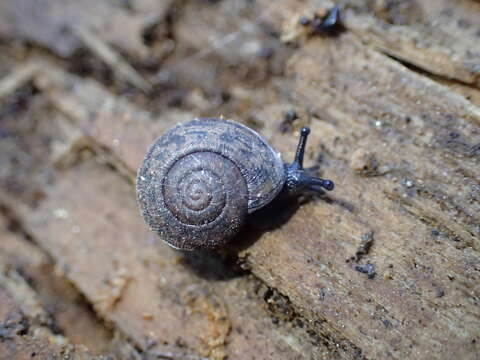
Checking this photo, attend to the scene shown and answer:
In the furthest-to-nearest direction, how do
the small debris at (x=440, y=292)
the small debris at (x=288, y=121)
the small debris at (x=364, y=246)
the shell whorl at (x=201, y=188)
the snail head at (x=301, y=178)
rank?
the small debris at (x=288, y=121) → the snail head at (x=301, y=178) → the small debris at (x=364, y=246) → the shell whorl at (x=201, y=188) → the small debris at (x=440, y=292)

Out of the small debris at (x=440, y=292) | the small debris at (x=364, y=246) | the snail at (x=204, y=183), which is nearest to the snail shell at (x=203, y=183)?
the snail at (x=204, y=183)

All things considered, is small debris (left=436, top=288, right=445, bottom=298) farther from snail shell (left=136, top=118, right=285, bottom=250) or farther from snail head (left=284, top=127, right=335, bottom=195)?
snail shell (left=136, top=118, right=285, bottom=250)

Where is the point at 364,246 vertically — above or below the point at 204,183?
below

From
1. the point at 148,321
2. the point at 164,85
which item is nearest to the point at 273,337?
the point at 148,321

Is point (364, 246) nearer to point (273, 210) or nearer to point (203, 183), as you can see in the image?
point (273, 210)

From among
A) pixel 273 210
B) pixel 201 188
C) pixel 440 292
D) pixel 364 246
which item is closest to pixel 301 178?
pixel 273 210

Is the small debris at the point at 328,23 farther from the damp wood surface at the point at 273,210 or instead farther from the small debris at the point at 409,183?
the small debris at the point at 409,183
